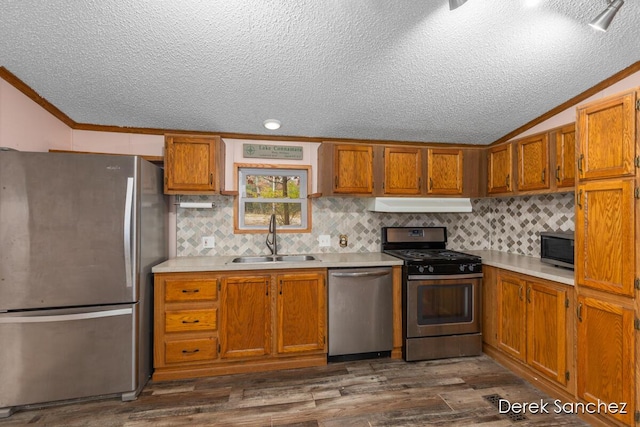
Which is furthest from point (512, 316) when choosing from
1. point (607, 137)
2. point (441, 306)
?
point (607, 137)

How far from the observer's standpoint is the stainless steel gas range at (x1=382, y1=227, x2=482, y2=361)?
2.90m

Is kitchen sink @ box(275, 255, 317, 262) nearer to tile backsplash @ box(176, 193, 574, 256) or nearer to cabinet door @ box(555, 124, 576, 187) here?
tile backsplash @ box(176, 193, 574, 256)

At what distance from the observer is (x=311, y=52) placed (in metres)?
2.16

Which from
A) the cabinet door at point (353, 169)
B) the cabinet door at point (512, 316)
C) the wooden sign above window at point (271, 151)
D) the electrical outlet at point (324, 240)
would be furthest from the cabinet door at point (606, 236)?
the wooden sign above window at point (271, 151)

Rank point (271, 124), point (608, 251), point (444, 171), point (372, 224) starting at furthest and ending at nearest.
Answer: point (372, 224) < point (444, 171) < point (271, 124) < point (608, 251)

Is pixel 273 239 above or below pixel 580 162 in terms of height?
below

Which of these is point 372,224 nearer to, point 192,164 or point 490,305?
point 490,305

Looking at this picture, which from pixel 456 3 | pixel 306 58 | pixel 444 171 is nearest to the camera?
pixel 456 3

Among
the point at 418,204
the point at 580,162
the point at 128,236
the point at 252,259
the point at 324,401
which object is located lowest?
the point at 324,401

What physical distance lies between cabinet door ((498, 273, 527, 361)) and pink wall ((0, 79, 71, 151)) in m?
4.14

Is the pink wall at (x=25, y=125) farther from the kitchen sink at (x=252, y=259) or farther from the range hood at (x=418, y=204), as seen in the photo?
the range hood at (x=418, y=204)

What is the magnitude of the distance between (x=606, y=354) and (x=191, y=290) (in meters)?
2.98

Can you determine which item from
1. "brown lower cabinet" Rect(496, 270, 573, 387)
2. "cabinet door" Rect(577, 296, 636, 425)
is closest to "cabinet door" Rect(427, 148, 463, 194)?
"brown lower cabinet" Rect(496, 270, 573, 387)

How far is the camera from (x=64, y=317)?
219 cm
